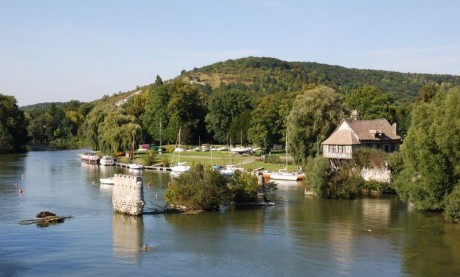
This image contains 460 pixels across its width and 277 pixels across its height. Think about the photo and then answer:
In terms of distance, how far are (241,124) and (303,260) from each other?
7330 cm

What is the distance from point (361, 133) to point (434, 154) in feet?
67.6

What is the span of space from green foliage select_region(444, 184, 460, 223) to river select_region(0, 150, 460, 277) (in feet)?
2.73

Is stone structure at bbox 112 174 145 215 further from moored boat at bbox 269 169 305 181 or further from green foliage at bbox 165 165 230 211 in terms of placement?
moored boat at bbox 269 169 305 181

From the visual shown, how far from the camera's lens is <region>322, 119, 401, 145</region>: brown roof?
67.7 metres

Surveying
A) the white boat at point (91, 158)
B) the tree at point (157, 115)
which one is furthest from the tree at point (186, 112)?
the white boat at point (91, 158)

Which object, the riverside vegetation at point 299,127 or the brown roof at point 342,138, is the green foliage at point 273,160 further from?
the brown roof at point 342,138

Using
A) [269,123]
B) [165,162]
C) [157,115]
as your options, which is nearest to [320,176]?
[165,162]

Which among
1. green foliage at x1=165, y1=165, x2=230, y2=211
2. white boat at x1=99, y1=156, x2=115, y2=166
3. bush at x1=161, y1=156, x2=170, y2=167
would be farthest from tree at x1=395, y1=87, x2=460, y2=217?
white boat at x1=99, y1=156, x2=115, y2=166

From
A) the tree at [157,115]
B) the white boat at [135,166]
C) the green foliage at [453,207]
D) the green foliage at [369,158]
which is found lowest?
the green foliage at [453,207]

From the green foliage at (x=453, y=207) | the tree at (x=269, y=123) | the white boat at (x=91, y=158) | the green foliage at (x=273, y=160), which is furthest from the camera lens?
the white boat at (x=91, y=158)

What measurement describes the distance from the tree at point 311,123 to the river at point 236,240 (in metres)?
14.7

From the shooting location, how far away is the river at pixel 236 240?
35438 millimetres

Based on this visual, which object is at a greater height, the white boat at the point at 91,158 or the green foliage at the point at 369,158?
the green foliage at the point at 369,158

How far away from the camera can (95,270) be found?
34656 millimetres
